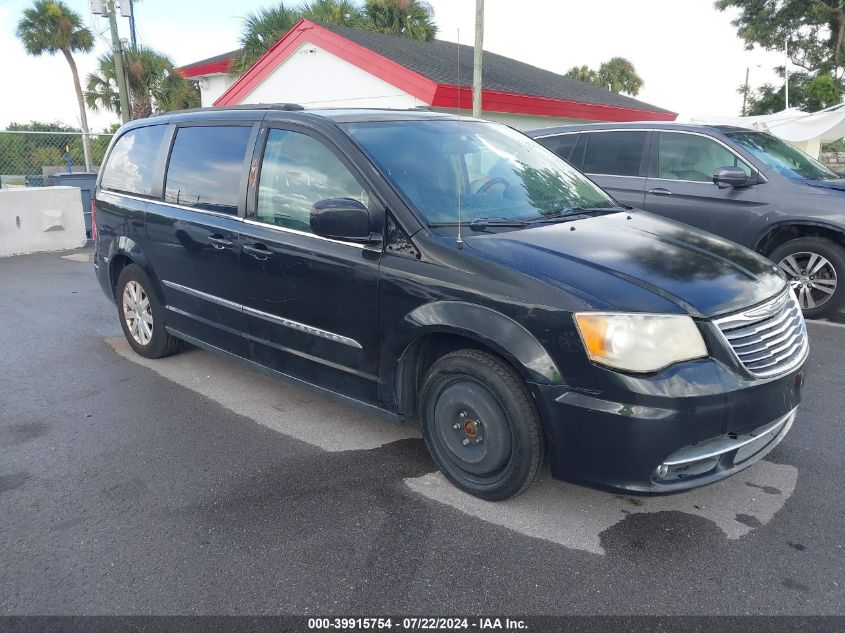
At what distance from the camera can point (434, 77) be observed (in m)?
14.6

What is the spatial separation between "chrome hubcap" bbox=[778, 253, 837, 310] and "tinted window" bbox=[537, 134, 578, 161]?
2490 mm

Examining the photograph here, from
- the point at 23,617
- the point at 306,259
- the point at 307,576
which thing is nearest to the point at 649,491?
the point at 307,576

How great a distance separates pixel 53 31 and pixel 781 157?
40.0m

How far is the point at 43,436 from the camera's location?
4.07 m

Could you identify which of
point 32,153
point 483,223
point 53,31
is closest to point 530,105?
point 32,153

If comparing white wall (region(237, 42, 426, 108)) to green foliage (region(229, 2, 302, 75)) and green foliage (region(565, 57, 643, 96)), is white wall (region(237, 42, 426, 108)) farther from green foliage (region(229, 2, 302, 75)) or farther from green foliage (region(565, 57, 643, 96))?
green foliage (region(565, 57, 643, 96))

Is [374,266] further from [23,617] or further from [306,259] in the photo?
[23,617]

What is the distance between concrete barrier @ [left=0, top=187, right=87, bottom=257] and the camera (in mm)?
10492

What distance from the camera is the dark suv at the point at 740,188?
6043 millimetres

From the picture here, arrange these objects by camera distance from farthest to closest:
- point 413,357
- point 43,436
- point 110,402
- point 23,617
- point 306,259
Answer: point 110,402 → point 43,436 → point 306,259 → point 413,357 → point 23,617

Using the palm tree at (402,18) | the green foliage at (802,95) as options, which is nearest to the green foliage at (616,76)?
the green foliage at (802,95)

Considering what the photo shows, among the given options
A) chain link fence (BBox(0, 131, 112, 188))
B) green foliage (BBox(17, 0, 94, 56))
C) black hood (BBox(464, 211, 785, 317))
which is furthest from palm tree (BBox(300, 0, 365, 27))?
black hood (BBox(464, 211, 785, 317))

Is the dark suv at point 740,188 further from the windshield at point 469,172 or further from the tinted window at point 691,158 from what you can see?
the windshield at point 469,172

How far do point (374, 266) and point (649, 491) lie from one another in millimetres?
1614
